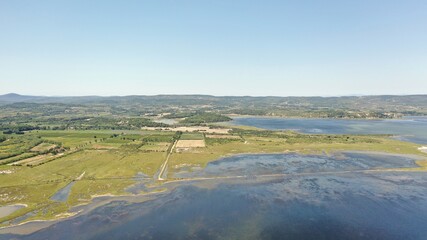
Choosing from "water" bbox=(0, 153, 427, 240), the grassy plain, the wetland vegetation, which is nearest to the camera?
"water" bbox=(0, 153, 427, 240)

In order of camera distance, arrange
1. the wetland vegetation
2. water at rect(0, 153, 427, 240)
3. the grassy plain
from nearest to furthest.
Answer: water at rect(0, 153, 427, 240)
the wetland vegetation
the grassy plain

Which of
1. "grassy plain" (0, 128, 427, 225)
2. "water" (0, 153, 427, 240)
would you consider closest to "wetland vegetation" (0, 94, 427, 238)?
"grassy plain" (0, 128, 427, 225)

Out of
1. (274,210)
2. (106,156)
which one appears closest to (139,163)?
(106,156)

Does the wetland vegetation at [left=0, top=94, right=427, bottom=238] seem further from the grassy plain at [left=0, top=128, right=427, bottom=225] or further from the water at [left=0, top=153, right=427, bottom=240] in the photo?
the water at [left=0, top=153, right=427, bottom=240]

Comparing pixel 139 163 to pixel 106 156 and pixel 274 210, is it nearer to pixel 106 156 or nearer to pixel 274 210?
pixel 106 156

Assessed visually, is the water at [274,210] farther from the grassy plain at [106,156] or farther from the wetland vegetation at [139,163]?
the grassy plain at [106,156]

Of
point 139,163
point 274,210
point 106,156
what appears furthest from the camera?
point 106,156

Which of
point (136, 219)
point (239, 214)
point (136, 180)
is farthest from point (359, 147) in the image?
point (136, 219)

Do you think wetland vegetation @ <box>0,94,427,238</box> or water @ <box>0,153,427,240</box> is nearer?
water @ <box>0,153,427,240</box>
